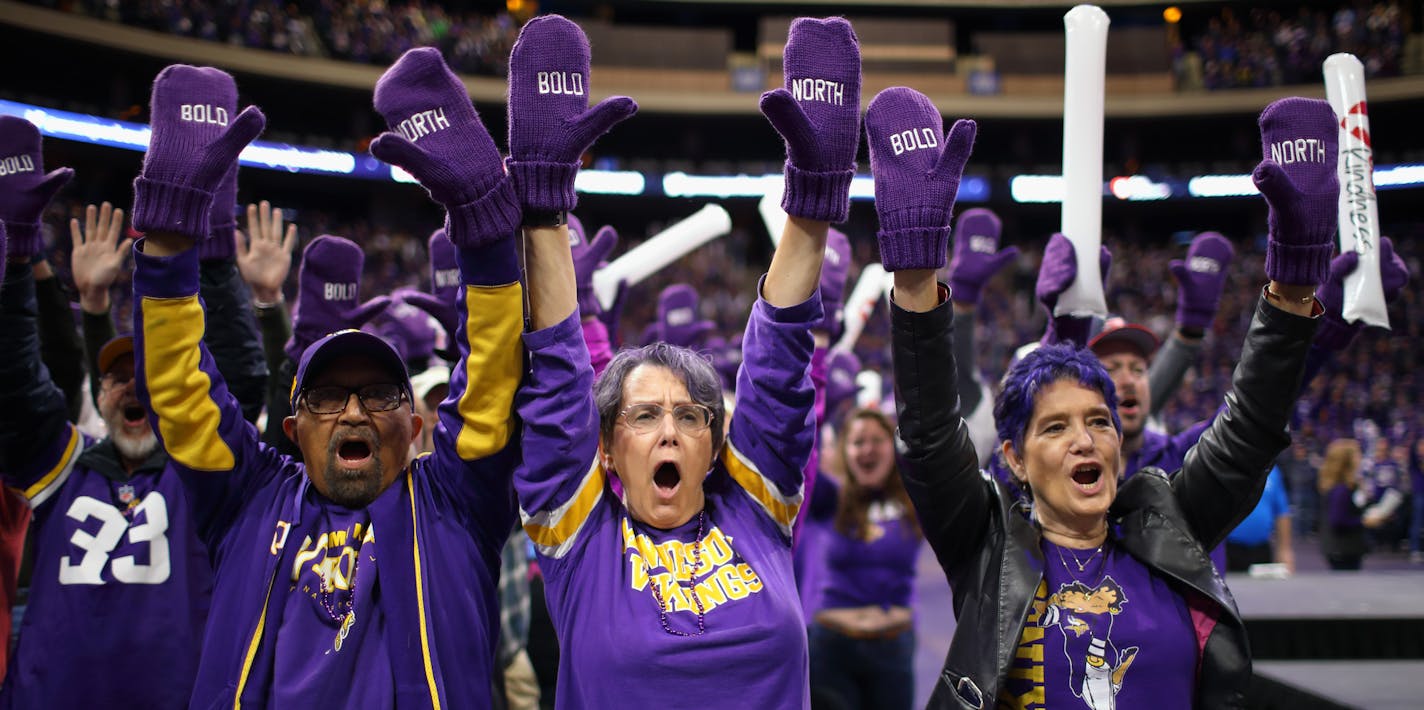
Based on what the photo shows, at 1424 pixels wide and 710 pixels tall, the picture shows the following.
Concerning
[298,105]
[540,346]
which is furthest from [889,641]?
[298,105]

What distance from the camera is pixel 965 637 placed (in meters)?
2.03

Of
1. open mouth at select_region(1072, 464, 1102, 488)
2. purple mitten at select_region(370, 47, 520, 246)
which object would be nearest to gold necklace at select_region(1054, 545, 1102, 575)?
open mouth at select_region(1072, 464, 1102, 488)

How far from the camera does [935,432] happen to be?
78.1 inches

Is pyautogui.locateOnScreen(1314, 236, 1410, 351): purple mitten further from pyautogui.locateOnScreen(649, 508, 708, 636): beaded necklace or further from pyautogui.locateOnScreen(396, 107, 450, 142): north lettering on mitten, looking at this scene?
pyautogui.locateOnScreen(396, 107, 450, 142): north lettering on mitten

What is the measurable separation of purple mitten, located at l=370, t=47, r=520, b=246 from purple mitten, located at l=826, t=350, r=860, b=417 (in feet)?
12.0

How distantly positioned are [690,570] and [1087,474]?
80 cm

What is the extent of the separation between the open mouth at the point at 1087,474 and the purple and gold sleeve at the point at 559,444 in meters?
0.91

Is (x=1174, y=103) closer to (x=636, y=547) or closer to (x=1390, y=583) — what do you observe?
(x=1390, y=583)

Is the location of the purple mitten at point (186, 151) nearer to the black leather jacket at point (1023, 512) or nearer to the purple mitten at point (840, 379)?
the black leather jacket at point (1023, 512)

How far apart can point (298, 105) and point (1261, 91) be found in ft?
61.3

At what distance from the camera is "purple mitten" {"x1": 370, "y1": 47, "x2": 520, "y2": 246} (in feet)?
5.92

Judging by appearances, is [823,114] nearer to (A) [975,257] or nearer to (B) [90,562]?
(A) [975,257]

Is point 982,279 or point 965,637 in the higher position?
point 982,279

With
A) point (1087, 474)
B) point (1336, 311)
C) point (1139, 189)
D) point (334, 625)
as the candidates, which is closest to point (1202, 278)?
point (1336, 311)
